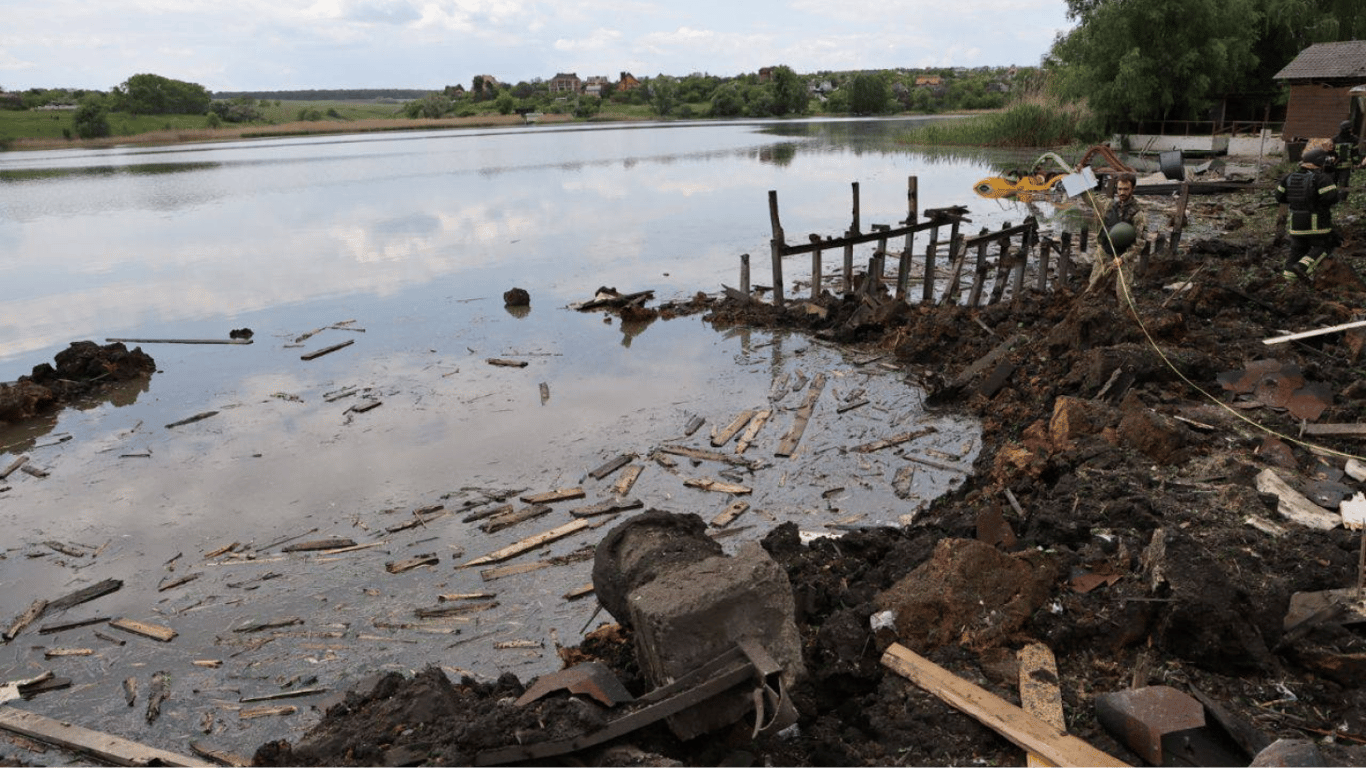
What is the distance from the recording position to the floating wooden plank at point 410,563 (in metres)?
8.26

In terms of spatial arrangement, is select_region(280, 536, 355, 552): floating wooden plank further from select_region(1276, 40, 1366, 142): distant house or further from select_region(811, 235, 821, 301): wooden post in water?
select_region(1276, 40, 1366, 142): distant house

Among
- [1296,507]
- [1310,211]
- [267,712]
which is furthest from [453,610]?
[1310,211]

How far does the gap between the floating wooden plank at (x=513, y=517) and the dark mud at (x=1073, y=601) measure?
2830mm

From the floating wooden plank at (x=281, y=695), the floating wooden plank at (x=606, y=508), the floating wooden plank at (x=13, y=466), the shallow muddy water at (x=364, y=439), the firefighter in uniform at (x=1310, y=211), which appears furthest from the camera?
the firefighter in uniform at (x=1310, y=211)

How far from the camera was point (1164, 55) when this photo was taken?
38.3 meters

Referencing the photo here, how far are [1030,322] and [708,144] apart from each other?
186ft

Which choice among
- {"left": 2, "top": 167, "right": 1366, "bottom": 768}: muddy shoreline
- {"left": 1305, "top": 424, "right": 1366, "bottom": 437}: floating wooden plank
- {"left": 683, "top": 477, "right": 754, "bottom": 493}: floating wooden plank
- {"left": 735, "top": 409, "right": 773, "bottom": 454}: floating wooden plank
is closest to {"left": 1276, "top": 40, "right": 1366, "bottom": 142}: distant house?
{"left": 2, "top": 167, "right": 1366, "bottom": 768}: muddy shoreline

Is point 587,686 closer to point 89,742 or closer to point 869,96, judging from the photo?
point 89,742

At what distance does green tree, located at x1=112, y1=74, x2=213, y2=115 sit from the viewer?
91.4 m

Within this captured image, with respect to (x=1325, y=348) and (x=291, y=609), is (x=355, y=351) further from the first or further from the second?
(x=1325, y=348)

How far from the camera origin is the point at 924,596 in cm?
545

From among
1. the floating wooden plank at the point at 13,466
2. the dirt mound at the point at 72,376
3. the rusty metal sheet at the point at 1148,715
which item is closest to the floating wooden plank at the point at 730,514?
the rusty metal sheet at the point at 1148,715

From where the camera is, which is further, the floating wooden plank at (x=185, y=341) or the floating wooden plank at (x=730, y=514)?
the floating wooden plank at (x=185, y=341)

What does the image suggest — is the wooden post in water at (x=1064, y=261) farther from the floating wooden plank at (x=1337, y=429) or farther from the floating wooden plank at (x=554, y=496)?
the floating wooden plank at (x=554, y=496)
